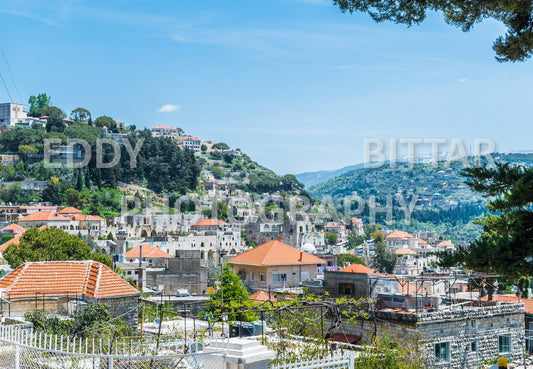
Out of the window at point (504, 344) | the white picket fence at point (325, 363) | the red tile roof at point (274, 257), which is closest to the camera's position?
the white picket fence at point (325, 363)

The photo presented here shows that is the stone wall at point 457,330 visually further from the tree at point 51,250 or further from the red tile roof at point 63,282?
the tree at point 51,250

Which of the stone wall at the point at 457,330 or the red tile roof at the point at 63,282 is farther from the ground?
the red tile roof at the point at 63,282

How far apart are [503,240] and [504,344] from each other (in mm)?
8674

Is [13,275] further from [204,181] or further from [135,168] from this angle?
[204,181]

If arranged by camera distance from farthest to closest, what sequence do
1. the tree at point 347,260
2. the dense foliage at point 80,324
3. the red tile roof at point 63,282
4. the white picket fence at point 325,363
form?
the tree at point 347,260, the red tile roof at point 63,282, the dense foliage at point 80,324, the white picket fence at point 325,363

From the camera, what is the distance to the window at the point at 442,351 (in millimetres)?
13250

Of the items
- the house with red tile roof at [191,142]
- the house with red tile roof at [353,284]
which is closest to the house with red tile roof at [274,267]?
the house with red tile roof at [353,284]

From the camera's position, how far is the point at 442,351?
13391 mm

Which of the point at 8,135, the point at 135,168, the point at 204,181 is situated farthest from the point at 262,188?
the point at 8,135

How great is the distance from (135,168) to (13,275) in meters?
116

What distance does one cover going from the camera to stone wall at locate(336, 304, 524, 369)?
13.0 meters

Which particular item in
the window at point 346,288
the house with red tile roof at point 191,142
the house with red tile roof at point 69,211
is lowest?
the window at point 346,288

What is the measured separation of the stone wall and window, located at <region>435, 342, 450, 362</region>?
58mm

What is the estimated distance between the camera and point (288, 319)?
985 centimetres
